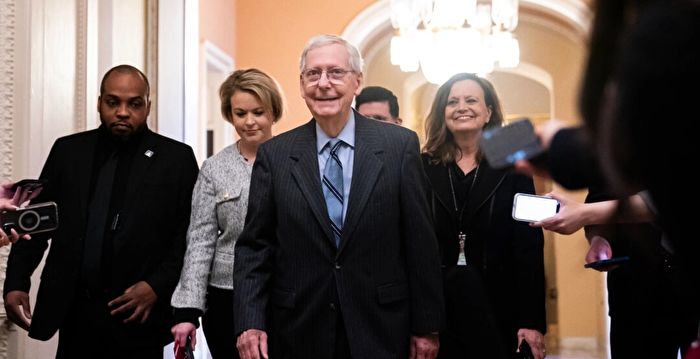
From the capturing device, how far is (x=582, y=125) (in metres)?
1.05

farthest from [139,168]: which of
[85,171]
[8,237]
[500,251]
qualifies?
[500,251]

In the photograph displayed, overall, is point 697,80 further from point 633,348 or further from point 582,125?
point 633,348

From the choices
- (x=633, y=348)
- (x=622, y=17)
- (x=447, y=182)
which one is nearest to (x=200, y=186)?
(x=447, y=182)

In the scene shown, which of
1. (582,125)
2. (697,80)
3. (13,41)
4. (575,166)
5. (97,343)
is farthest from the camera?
(13,41)

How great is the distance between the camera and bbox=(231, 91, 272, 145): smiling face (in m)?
3.38

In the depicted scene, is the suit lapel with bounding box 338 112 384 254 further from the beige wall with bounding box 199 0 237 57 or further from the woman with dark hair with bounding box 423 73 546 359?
the beige wall with bounding box 199 0 237 57

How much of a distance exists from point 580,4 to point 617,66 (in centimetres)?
732

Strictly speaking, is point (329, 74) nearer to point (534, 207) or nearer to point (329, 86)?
point (329, 86)

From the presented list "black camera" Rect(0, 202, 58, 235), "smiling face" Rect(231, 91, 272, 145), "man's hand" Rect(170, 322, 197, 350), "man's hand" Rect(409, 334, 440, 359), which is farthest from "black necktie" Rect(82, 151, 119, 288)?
"man's hand" Rect(409, 334, 440, 359)

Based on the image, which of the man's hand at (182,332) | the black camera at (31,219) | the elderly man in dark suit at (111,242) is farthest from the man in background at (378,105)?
the black camera at (31,219)

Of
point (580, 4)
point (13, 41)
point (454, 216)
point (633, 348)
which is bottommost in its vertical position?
point (633, 348)

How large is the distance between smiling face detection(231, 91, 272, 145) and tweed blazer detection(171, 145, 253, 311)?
139 mm

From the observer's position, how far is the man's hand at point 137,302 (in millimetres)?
3039

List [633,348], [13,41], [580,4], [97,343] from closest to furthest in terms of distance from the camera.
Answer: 1. [633,348]
2. [97,343]
3. [13,41]
4. [580,4]
